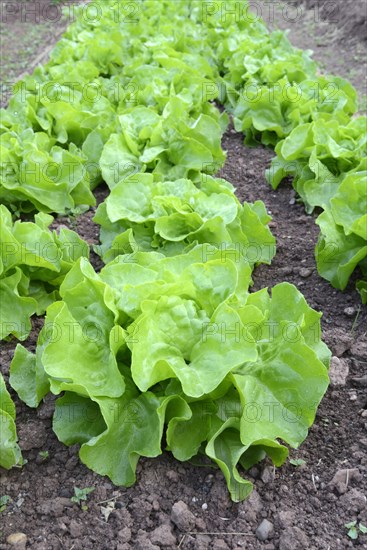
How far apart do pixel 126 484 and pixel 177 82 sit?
4616mm

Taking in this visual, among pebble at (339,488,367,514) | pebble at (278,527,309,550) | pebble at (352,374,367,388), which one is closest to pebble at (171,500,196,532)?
pebble at (278,527,309,550)

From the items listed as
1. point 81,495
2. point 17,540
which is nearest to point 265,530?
point 81,495

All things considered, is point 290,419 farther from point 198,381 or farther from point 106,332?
point 106,332

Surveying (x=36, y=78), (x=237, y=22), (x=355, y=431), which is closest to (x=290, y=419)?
(x=355, y=431)

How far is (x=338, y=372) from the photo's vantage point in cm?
334

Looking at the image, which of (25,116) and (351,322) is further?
(25,116)

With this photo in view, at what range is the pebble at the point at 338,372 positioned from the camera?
10.8 ft

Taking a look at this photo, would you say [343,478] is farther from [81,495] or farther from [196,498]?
[81,495]

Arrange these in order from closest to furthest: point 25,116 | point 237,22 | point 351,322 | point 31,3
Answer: point 351,322
point 25,116
point 237,22
point 31,3

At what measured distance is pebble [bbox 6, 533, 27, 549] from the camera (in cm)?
256

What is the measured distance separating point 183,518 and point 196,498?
152 millimetres

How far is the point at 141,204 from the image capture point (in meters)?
4.17

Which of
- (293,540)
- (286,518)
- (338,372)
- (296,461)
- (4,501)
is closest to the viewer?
(293,540)

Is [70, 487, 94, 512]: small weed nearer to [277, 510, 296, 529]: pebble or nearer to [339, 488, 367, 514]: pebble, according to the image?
[277, 510, 296, 529]: pebble
